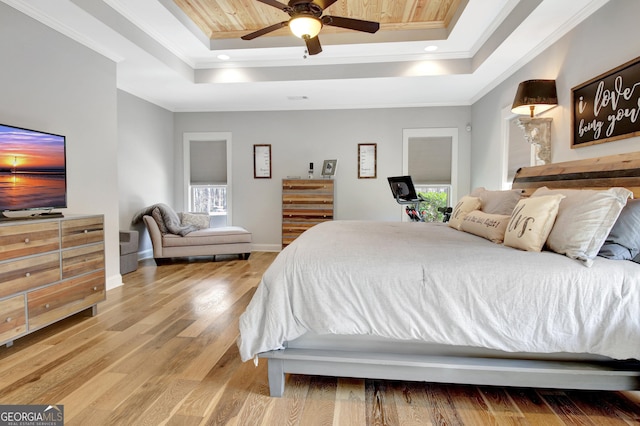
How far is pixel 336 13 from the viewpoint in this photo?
12.6 feet

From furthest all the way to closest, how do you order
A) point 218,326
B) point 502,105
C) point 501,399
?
1. point 502,105
2. point 218,326
3. point 501,399

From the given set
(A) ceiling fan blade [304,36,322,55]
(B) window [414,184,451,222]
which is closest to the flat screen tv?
(A) ceiling fan blade [304,36,322,55]

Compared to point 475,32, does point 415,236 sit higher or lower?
lower

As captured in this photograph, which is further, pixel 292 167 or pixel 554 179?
pixel 292 167

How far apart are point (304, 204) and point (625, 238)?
15.1ft

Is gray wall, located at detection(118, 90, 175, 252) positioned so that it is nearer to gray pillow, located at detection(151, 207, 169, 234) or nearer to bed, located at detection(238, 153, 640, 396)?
gray pillow, located at detection(151, 207, 169, 234)

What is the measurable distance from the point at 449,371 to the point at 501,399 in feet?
1.19

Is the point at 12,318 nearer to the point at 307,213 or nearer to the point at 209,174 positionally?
the point at 307,213

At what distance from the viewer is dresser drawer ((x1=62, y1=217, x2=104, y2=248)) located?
8.93 feet

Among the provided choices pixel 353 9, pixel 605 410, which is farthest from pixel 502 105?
pixel 605 410

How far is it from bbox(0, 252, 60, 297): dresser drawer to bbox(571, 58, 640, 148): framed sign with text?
13.6 ft

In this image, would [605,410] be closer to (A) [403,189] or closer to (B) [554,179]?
(B) [554,179]

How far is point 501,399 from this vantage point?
181 cm
